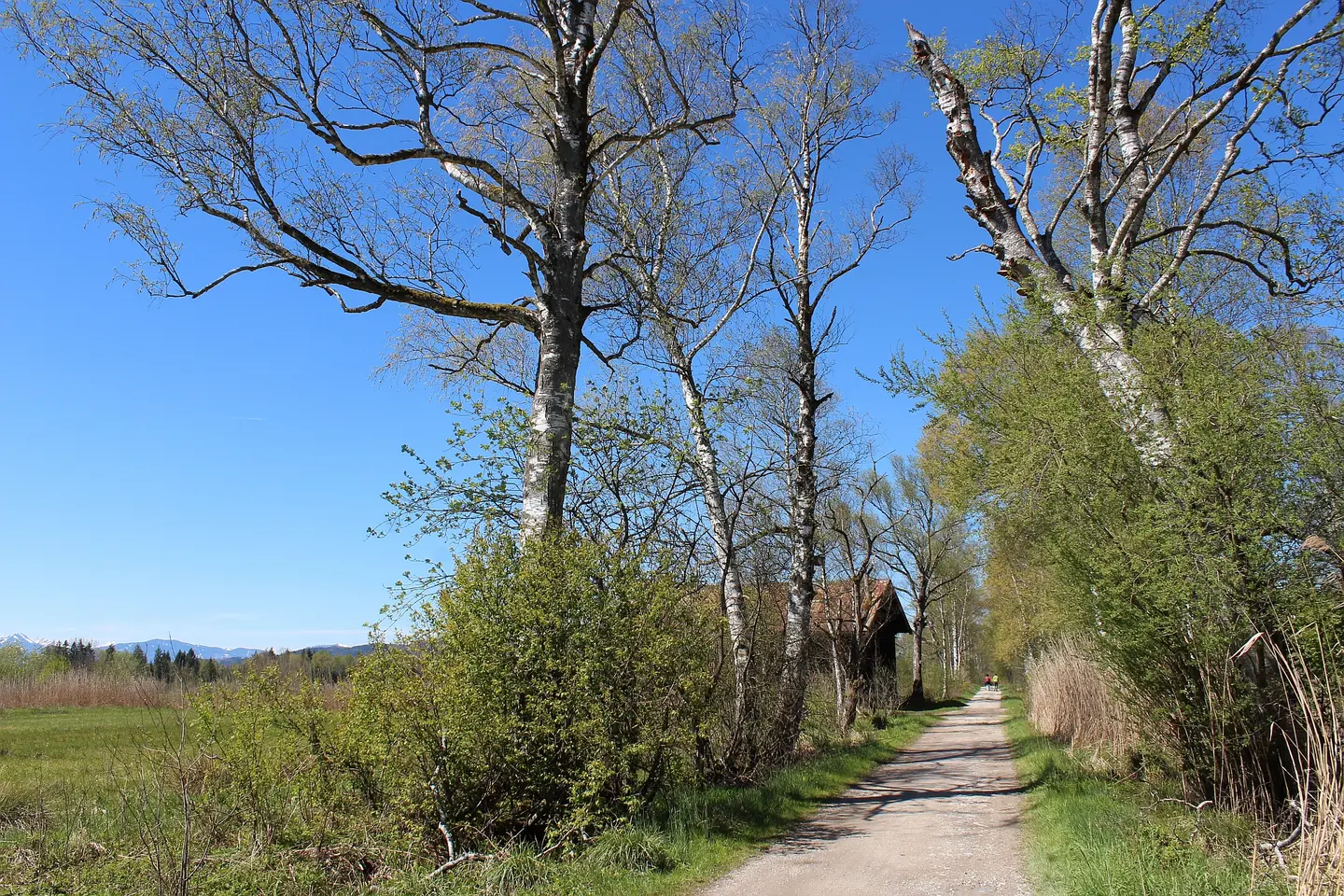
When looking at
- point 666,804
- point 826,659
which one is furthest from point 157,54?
point 826,659

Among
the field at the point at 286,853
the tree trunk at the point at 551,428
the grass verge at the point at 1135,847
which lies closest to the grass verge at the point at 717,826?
the field at the point at 286,853

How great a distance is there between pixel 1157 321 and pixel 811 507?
232 inches

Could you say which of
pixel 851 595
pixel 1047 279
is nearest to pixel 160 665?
pixel 851 595

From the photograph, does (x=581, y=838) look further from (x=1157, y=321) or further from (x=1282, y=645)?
(x=1157, y=321)

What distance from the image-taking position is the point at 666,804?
784cm

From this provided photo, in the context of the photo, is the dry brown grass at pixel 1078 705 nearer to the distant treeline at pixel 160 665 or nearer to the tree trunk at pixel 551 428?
the tree trunk at pixel 551 428

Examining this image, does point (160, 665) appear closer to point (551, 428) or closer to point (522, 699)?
point (551, 428)

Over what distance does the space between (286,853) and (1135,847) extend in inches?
246

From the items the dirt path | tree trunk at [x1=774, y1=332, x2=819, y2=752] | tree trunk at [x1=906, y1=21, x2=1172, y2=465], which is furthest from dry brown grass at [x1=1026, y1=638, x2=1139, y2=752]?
tree trunk at [x1=774, y1=332, x2=819, y2=752]

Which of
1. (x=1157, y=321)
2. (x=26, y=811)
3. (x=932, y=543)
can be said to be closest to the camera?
(x=1157, y=321)

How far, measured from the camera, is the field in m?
5.46

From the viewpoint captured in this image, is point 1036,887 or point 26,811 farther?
point 26,811

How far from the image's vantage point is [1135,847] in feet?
19.3

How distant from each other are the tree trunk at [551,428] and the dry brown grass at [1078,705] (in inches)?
241
